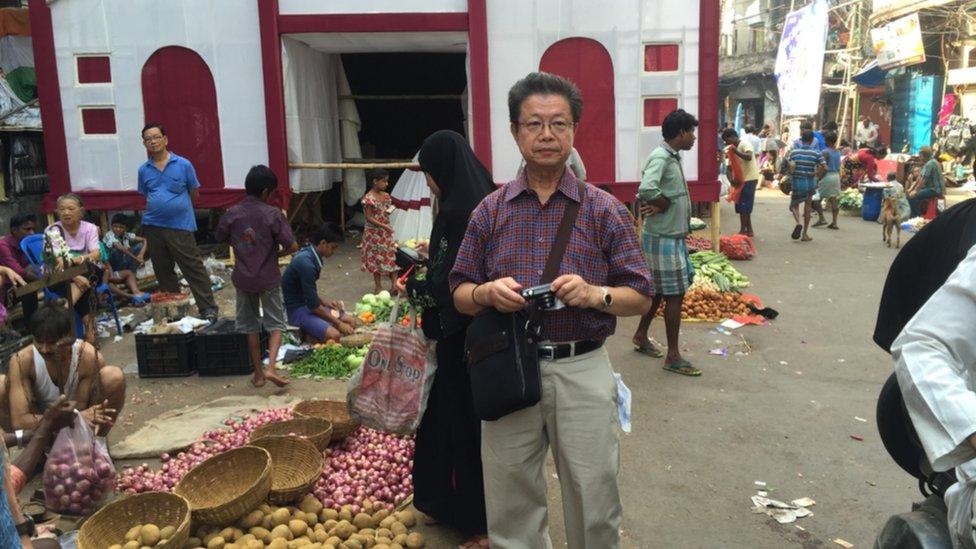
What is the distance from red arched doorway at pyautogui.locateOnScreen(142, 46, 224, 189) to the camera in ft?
31.0

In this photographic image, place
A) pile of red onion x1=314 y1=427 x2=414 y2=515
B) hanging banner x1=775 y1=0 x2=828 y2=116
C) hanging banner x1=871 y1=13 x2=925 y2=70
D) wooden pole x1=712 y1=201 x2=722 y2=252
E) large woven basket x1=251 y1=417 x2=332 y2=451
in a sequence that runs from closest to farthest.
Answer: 1. pile of red onion x1=314 y1=427 x2=414 y2=515
2. large woven basket x1=251 y1=417 x2=332 y2=451
3. wooden pole x1=712 y1=201 x2=722 y2=252
4. hanging banner x1=871 y1=13 x2=925 y2=70
5. hanging banner x1=775 y1=0 x2=828 y2=116

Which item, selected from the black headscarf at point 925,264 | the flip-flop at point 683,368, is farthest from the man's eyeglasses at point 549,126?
the flip-flop at point 683,368

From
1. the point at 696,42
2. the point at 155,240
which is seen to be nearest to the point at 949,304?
the point at 155,240

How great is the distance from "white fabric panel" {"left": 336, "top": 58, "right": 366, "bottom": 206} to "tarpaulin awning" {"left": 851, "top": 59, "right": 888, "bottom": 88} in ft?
60.8

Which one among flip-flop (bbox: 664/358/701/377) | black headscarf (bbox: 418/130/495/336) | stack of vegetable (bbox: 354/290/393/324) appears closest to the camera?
black headscarf (bbox: 418/130/495/336)

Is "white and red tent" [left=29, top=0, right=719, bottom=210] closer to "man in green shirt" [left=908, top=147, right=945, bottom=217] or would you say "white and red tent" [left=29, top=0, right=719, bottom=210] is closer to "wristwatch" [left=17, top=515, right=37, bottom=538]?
"man in green shirt" [left=908, top=147, right=945, bottom=217]

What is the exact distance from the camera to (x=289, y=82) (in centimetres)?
971

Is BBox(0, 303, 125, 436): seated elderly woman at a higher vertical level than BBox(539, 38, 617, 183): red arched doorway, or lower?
lower

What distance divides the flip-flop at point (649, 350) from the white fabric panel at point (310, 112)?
5.65 meters

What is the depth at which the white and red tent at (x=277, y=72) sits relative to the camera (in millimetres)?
9289

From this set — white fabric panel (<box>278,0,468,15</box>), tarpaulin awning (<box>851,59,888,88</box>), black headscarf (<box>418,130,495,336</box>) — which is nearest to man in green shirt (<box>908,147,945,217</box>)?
white fabric panel (<box>278,0,468,15</box>)

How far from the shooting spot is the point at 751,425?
5027 mm

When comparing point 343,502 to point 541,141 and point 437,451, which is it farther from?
point 541,141

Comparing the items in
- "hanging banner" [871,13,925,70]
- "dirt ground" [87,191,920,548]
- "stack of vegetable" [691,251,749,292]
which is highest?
"hanging banner" [871,13,925,70]
